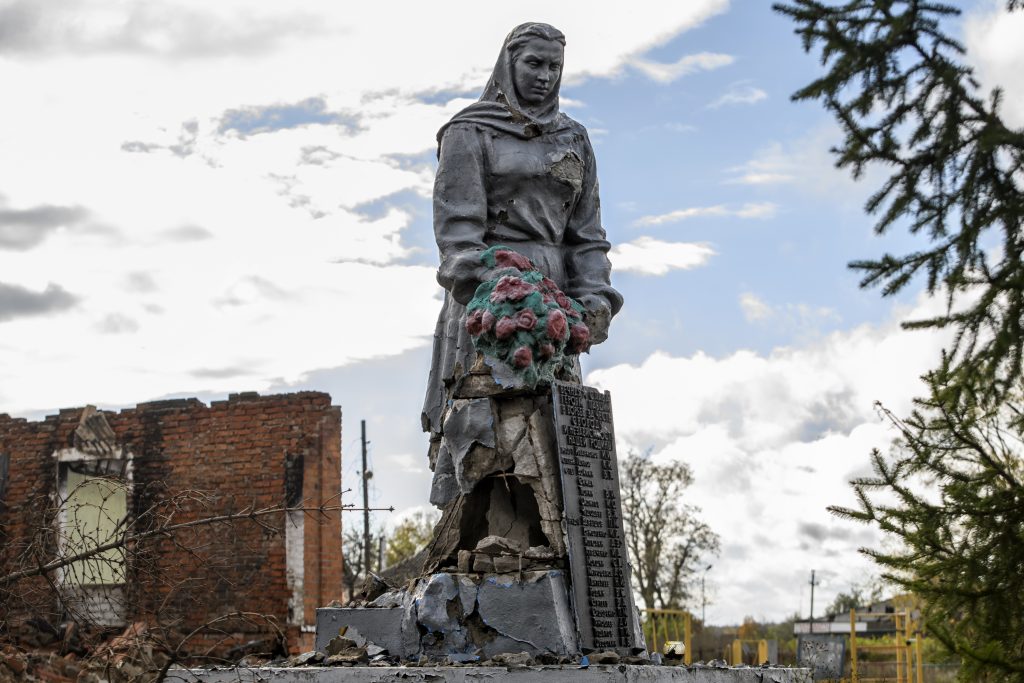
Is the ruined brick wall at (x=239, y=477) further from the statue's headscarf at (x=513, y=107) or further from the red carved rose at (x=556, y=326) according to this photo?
the red carved rose at (x=556, y=326)

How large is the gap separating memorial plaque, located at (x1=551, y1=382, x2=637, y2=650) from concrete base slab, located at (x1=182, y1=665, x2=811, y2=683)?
0.50 meters

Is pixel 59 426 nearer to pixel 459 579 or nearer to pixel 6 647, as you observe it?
pixel 6 647

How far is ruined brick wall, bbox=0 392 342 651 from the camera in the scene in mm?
17234

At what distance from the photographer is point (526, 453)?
5.59m

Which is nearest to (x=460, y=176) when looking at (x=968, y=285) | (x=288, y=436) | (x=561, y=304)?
(x=561, y=304)

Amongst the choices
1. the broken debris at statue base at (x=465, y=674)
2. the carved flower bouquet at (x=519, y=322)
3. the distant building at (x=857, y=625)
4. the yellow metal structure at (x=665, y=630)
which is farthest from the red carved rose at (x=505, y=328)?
the distant building at (x=857, y=625)

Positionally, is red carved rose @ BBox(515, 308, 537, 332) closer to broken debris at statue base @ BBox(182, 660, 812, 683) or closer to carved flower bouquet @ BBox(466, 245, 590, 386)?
carved flower bouquet @ BBox(466, 245, 590, 386)

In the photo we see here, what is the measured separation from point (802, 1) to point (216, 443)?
1351 centimetres

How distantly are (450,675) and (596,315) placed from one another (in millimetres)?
2111

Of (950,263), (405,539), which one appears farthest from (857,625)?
(950,263)

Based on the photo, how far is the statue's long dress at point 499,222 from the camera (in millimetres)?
5953

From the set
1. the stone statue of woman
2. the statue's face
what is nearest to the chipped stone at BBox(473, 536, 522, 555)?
the stone statue of woman

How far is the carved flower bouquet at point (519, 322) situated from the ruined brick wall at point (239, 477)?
1171 cm

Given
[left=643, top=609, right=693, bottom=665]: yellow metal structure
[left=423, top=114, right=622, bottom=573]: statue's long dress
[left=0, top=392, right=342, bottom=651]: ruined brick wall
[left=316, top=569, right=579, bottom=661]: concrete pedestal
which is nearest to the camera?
[left=316, top=569, right=579, bottom=661]: concrete pedestal
